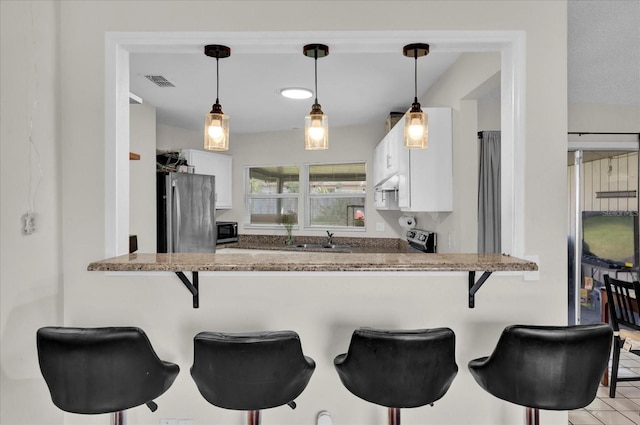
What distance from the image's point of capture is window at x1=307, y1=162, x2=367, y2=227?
5.65 metres

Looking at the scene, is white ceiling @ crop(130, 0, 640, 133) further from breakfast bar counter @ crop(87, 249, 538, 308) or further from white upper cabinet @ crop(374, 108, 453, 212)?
breakfast bar counter @ crop(87, 249, 538, 308)

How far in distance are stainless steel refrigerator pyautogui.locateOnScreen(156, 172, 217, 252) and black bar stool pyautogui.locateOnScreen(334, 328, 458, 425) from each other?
3.02 metres

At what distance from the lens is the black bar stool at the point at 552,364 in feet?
4.94

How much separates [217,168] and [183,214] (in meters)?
1.70

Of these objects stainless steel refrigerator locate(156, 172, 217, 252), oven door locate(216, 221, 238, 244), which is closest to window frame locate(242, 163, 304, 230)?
oven door locate(216, 221, 238, 244)

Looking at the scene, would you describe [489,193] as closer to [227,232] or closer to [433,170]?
[433,170]

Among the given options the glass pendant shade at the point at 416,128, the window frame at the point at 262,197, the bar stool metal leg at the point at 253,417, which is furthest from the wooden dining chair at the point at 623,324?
the window frame at the point at 262,197

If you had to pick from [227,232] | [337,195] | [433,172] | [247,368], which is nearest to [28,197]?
[247,368]

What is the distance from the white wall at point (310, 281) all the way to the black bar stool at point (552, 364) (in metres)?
0.49

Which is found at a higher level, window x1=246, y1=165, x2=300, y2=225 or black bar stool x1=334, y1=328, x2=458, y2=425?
window x1=246, y1=165, x2=300, y2=225

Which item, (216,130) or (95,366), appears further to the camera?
(216,130)

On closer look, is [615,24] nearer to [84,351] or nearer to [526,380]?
[526,380]

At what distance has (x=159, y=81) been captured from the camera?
368 centimetres

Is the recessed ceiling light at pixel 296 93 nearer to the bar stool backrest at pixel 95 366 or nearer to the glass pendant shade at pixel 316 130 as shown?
the glass pendant shade at pixel 316 130
